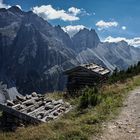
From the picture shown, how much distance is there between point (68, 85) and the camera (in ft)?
96.0

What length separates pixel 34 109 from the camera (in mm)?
17734

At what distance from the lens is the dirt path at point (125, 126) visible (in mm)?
12177

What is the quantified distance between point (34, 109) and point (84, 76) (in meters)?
11.1

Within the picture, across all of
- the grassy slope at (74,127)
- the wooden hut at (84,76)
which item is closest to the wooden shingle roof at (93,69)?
the wooden hut at (84,76)

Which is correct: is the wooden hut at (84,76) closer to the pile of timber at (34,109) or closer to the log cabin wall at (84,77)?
the log cabin wall at (84,77)

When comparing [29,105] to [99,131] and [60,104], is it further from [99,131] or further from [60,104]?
[99,131]

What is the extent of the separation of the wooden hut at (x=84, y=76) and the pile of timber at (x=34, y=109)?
898 centimetres

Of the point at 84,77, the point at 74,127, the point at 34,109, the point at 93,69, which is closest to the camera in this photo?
the point at 74,127

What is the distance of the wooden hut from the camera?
28.1 meters

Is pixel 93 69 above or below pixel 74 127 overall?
above

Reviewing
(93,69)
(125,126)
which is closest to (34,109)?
(125,126)

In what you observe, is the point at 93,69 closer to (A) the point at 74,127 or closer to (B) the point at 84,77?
(B) the point at 84,77

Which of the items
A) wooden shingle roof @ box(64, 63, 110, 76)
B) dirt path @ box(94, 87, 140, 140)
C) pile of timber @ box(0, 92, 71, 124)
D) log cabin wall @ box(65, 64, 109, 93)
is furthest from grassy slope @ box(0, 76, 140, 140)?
wooden shingle roof @ box(64, 63, 110, 76)

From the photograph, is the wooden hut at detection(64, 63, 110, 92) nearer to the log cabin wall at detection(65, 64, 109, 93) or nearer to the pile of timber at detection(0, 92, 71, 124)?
the log cabin wall at detection(65, 64, 109, 93)
